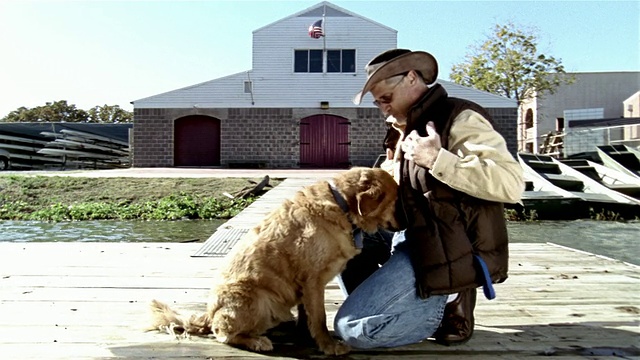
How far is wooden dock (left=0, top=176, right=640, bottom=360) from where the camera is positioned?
8.57 feet

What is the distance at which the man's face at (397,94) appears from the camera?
273 cm

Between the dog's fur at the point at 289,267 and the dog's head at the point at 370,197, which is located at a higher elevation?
the dog's head at the point at 370,197

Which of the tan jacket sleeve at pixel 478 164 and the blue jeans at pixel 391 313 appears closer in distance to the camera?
the tan jacket sleeve at pixel 478 164

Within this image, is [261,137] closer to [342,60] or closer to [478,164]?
[342,60]

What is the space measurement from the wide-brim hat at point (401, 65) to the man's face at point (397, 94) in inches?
1.3

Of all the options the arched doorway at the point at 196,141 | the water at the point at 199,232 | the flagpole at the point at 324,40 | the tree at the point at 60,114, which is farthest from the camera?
the tree at the point at 60,114

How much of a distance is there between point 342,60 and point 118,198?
1604cm

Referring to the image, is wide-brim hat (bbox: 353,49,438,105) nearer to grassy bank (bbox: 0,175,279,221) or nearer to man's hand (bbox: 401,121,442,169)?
man's hand (bbox: 401,121,442,169)

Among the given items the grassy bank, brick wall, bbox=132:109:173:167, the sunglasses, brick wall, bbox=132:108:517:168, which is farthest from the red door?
the sunglasses

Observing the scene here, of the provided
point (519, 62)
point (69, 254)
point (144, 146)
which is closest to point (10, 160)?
point (144, 146)

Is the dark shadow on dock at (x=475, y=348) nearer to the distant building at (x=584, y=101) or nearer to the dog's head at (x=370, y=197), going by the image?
the dog's head at (x=370, y=197)

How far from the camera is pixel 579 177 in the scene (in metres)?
14.5

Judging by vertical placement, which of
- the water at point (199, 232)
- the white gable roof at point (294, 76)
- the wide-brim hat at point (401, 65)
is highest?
the white gable roof at point (294, 76)

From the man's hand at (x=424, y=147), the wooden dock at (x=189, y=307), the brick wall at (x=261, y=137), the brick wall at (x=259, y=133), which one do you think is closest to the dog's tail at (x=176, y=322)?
the wooden dock at (x=189, y=307)
